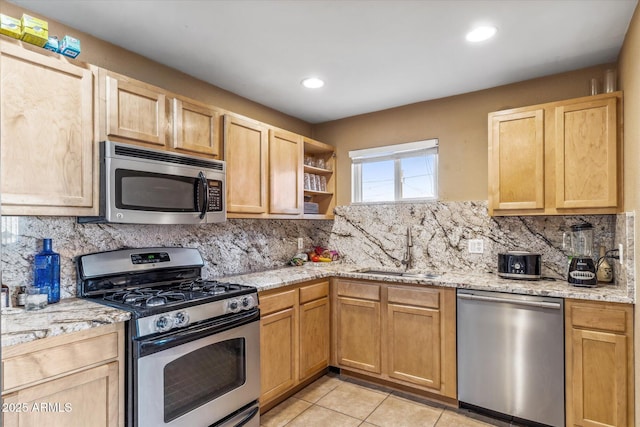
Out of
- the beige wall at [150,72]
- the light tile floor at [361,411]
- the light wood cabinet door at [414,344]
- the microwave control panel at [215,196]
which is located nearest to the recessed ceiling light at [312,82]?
the beige wall at [150,72]

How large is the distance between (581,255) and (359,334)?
1.75 metres

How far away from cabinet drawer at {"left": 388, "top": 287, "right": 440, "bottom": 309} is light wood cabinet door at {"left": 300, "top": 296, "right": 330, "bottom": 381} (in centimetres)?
60

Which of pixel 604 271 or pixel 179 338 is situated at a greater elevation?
pixel 604 271

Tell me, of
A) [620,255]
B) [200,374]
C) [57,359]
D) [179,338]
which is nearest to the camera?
[57,359]

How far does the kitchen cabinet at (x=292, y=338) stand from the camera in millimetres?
2605

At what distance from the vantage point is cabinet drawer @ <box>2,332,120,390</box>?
1.45 meters

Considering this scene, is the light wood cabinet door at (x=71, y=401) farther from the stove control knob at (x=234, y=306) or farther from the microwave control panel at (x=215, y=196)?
the microwave control panel at (x=215, y=196)

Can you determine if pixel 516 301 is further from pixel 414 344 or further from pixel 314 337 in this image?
pixel 314 337

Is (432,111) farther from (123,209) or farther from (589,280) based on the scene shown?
(123,209)

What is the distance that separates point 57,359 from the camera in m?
1.56

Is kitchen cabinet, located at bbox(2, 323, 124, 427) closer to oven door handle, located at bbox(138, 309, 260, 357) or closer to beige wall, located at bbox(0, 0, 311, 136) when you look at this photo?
oven door handle, located at bbox(138, 309, 260, 357)

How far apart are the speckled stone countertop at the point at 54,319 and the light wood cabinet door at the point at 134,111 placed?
0.92 meters

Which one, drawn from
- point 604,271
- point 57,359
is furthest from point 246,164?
point 604,271

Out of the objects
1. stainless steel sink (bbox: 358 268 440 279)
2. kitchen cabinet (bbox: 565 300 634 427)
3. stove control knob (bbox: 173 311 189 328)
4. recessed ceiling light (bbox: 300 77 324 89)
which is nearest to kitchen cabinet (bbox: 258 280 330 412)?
stainless steel sink (bbox: 358 268 440 279)
